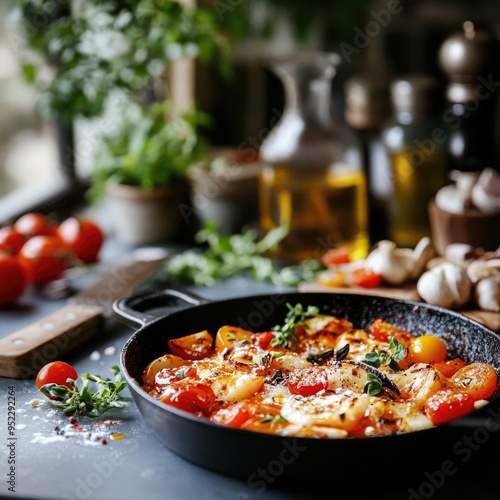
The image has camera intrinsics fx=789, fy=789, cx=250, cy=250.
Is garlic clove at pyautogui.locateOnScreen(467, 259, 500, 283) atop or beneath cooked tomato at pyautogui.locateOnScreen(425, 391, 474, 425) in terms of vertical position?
atop

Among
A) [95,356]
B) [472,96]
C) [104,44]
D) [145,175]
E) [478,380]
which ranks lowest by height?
[95,356]

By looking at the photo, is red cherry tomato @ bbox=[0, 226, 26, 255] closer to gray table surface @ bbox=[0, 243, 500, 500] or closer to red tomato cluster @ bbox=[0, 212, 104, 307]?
red tomato cluster @ bbox=[0, 212, 104, 307]

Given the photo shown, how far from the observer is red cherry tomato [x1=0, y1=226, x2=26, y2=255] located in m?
2.07

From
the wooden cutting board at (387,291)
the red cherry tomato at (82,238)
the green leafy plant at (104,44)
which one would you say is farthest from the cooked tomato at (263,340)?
the green leafy plant at (104,44)

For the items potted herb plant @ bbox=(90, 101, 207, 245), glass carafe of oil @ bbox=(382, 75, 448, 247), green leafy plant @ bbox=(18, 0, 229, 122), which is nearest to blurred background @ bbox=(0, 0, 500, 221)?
green leafy plant @ bbox=(18, 0, 229, 122)

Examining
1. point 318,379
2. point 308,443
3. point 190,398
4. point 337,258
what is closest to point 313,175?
point 337,258

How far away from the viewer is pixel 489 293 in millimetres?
1655

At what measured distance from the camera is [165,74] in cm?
266

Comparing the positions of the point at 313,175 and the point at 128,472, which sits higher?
the point at 313,175

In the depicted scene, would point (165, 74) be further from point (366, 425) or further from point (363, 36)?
point (366, 425)

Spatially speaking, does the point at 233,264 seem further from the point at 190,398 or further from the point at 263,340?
the point at 190,398

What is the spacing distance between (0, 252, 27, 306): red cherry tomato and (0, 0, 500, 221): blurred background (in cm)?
64

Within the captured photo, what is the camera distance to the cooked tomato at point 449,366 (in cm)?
137

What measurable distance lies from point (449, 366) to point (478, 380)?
119 mm
